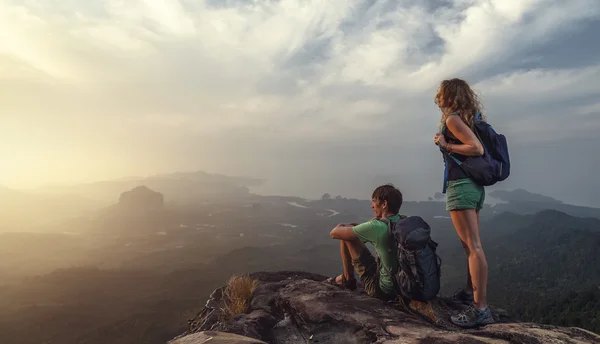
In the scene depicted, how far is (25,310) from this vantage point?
86.9 meters

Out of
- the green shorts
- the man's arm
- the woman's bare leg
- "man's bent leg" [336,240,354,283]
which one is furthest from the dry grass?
the green shorts

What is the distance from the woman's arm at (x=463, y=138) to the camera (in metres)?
→ 4.83

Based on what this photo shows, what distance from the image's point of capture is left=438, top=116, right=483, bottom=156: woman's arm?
15.8ft

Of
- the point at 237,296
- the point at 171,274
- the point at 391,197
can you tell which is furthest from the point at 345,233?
the point at 171,274

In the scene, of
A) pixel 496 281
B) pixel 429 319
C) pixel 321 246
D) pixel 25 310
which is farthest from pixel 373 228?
pixel 321 246

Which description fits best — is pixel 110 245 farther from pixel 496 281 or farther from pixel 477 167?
pixel 477 167

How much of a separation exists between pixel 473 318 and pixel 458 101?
3.57 m

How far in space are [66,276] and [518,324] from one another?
150 metres

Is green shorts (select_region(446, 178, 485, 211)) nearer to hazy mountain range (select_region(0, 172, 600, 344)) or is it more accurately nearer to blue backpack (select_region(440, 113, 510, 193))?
blue backpack (select_region(440, 113, 510, 193))

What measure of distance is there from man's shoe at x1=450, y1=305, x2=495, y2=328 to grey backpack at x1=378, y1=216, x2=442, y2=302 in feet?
1.56

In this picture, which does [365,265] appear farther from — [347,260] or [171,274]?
[171,274]

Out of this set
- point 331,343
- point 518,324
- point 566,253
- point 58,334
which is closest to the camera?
point 518,324

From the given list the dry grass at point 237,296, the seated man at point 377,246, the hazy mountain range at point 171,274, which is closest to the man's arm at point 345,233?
the seated man at point 377,246

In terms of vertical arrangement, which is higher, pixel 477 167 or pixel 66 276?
pixel 477 167
